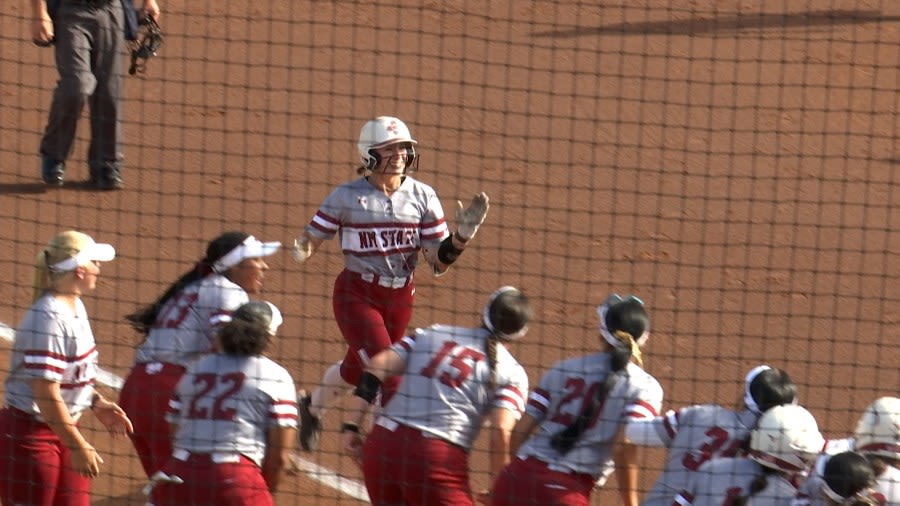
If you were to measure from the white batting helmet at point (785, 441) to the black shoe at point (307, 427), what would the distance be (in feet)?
8.89

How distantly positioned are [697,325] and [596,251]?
1.14 m

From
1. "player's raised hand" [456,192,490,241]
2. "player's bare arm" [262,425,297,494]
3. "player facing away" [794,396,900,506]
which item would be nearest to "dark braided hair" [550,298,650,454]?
"player facing away" [794,396,900,506]

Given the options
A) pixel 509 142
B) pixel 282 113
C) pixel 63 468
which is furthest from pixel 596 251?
pixel 63 468

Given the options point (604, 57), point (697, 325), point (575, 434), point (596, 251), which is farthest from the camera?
point (604, 57)

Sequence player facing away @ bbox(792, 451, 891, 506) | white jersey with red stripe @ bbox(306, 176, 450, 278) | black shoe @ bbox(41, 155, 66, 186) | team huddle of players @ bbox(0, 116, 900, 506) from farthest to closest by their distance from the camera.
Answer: black shoe @ bbox(41, 155, 66, 186), white jersey with red stripe @ bbox(306, 176, 450, 278), team huddle of players @ bbox(0, 116, 900, 506), player facing away @ bbox(792, 451, 891, 506)

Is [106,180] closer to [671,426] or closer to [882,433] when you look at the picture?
[671,426]

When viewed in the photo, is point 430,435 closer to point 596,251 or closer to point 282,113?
point 596,251

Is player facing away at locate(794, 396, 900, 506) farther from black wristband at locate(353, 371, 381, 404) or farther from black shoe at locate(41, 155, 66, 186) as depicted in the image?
black shoe at locate(41, 155, 66, 186)

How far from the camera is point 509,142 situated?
481 inches

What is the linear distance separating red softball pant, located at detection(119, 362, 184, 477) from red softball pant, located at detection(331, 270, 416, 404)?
1.19 metres

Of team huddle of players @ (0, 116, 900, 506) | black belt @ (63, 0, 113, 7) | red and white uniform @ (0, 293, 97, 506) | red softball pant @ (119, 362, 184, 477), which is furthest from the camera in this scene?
black belt @ (63, 0, 113, 7)

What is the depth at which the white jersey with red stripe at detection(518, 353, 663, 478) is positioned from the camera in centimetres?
641

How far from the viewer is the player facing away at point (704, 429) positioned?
6.25m

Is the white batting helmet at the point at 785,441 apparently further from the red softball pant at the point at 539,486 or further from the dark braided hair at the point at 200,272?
the dark braided hair at the point at 200,272
